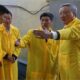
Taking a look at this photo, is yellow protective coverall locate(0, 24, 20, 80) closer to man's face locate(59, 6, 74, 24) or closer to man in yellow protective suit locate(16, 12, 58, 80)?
man in yellow protective suit locate(16, 12, 58, 80)

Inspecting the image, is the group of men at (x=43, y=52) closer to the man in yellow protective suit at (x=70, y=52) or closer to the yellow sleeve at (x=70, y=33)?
the man in yellow protective suit at (x=70, y=52)

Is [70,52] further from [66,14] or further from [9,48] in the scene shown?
[9,48]

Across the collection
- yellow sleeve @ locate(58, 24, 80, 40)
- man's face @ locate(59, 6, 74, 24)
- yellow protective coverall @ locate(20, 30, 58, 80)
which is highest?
man's face @ locate(59, 6, 74, 24)

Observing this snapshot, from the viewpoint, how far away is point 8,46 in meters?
4.75

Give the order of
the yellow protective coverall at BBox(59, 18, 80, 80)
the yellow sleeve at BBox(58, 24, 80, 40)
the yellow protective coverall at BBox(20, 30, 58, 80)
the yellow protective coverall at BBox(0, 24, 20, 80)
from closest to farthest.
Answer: the yellow sleeve at BBox(58, 24, 80, 40), the yellow protective coverall at BBox(59, 18, 80, 80), the yellow protective coverall at BBox(0, 24, 20, 80), the yellow protective coverall at BBox(20, 30, 58, 80)

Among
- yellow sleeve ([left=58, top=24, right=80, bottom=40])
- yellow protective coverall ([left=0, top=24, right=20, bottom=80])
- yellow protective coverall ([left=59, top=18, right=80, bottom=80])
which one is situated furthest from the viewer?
yellow protective coverall ([left=0, top=24, right=20, bottom=80])

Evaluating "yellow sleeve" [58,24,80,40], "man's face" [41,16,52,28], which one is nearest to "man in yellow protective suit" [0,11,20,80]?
"man's face" [41,16,52,28]

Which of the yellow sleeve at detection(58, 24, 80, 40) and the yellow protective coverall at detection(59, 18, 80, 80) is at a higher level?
the yellow sleeve at detection(58, 24, 80, 40)

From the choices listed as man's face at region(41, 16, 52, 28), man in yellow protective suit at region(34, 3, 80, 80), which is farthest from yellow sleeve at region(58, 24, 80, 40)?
man's face at region(41, 16, 52, 28)

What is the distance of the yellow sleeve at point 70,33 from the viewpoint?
12.1ft

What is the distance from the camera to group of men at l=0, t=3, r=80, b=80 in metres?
4.13

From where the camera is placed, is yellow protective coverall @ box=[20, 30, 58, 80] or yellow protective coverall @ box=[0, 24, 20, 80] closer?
yellow protective coverall @ box=[0, 24, 20, 80]

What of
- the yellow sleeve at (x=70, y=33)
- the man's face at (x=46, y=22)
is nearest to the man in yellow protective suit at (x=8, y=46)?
the man's face at (x=46, y=22)

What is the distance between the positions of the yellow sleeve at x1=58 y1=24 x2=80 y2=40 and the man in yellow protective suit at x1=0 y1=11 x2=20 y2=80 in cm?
116
